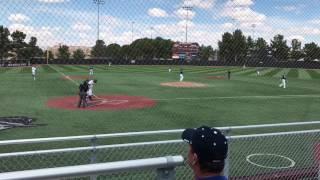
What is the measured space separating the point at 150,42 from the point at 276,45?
12.8 ft

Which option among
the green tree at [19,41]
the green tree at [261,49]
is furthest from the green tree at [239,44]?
the green tree at [19,41]

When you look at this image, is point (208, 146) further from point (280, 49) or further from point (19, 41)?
point (280, 49)

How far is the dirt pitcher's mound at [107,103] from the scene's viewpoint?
2130 centimetres

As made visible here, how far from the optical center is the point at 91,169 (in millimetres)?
2793

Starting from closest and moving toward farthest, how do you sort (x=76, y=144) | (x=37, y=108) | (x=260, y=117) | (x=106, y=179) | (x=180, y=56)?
1. (x=106, y=179)
2. (x=180, y=56)
3. (x=76, y=144)
4. (x=260, y=117)
5. (x=37, y=108)

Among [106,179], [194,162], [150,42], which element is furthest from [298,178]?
[194,162]

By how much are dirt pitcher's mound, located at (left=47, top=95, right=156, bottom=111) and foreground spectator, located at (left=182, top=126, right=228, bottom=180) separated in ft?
58.4

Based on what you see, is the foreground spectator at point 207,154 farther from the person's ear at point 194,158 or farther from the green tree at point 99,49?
the green tree at point 99,49

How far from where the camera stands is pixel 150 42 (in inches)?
361

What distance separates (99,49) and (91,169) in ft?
18.0

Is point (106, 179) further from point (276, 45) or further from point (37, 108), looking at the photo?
point (37, 108)

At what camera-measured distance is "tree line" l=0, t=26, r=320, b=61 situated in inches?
329

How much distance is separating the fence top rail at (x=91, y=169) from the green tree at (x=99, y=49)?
193 inches

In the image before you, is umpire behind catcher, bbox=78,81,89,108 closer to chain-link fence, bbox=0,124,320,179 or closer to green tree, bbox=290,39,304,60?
chain-link fence, bbox=0,124,320,179
